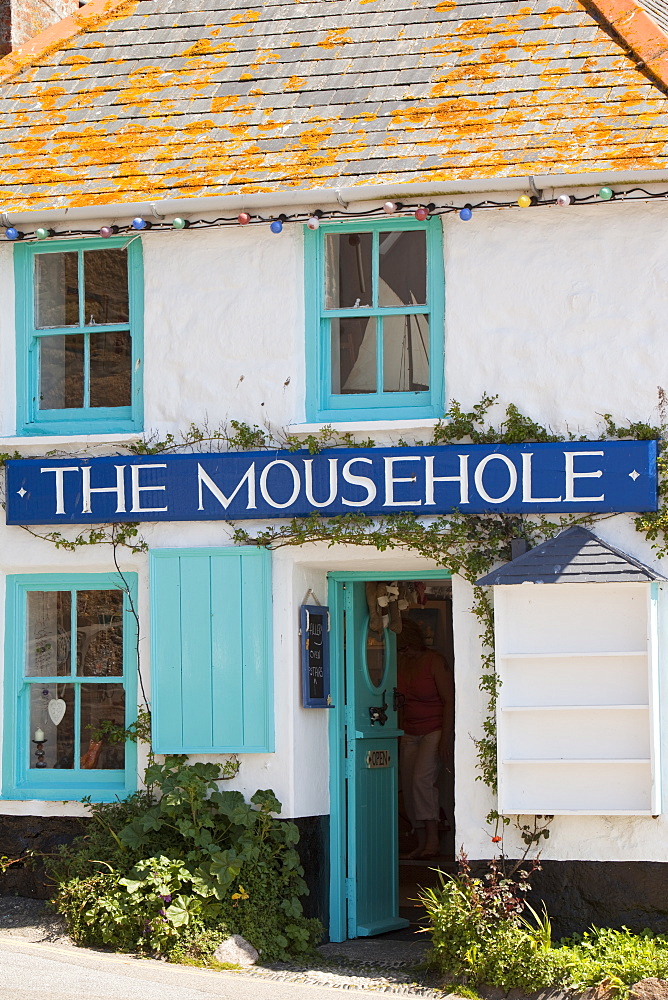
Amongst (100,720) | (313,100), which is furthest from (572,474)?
(100,720)

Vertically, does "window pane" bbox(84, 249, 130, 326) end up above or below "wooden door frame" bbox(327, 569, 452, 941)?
above

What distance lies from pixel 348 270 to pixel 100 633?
303 cm

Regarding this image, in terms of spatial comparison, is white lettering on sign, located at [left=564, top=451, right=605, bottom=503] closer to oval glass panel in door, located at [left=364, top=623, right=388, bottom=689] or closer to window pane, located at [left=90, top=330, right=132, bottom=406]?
oval glass panel in door, located at [left=364, top=623, right=388, bottom=689]

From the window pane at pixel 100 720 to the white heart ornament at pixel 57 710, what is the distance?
0.16 metres

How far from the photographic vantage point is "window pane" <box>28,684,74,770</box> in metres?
9.68

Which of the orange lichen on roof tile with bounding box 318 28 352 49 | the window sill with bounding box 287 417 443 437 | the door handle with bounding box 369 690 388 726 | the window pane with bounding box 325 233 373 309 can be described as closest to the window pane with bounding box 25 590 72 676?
the window sill with bounding box 287 417 443 437

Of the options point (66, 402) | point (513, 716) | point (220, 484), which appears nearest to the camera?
point (513, 716)

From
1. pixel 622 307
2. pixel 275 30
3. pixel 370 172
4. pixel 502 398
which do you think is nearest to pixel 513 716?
pixel 502 398

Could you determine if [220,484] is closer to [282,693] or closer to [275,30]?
[282,693]

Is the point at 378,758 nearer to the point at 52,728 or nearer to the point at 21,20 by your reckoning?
the point at 52,728

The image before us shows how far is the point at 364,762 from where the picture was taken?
9.97 metres

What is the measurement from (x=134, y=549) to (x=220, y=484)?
758 millimetres

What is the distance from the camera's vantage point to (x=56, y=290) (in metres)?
9.92

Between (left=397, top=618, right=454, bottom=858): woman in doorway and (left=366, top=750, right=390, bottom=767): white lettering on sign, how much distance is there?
0.91 meters
